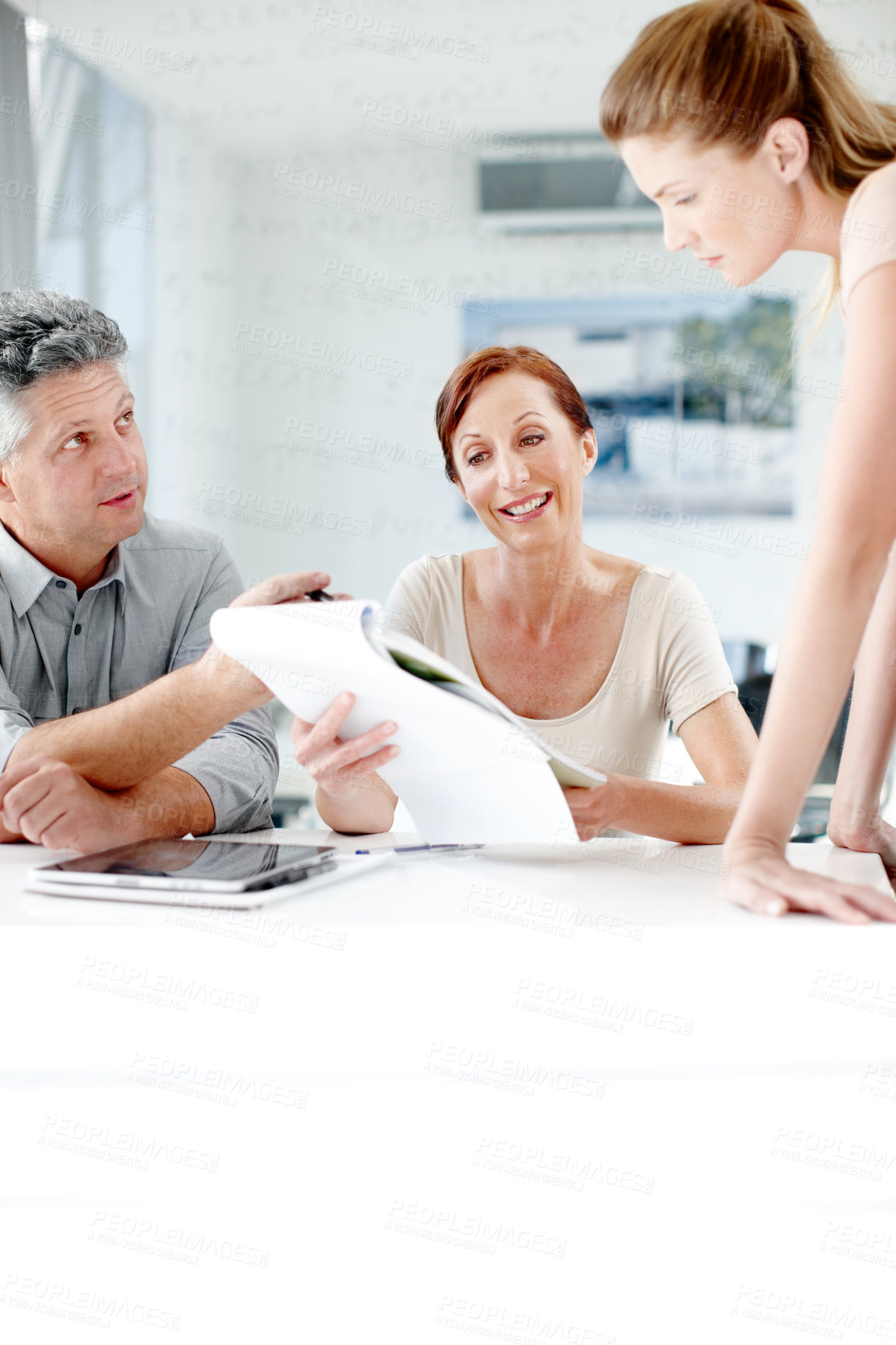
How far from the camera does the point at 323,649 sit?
838 millimetres

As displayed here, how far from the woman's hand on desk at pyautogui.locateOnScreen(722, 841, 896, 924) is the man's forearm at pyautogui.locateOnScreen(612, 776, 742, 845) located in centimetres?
32

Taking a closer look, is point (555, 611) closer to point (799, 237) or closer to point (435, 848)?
point (435, 848)

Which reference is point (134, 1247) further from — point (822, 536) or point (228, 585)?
point (228, 585)

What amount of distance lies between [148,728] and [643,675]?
28.1 inches

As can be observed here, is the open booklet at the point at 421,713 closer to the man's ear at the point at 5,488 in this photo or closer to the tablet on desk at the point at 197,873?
the tablet on desk at the point at 197,873

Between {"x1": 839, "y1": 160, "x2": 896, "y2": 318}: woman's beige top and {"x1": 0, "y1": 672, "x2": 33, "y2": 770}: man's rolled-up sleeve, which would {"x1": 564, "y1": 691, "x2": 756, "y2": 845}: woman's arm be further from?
{"x1": 0, "y1": 672, "x2": 33, "y2": 770}: man's rolled-up sleeve

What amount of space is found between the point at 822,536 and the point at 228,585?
3.07ft

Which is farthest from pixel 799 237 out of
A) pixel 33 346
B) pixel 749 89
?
pixel 33 346

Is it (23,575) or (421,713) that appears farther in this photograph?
(23,575)

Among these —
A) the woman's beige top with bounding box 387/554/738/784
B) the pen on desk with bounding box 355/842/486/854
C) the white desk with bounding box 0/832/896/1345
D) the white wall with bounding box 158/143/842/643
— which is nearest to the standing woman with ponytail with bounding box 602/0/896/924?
the white desk with bounding box 0/832/896/1345

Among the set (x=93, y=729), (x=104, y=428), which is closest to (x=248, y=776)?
(x=93, y=729)

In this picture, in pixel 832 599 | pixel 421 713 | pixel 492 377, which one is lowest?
pixel 421 713

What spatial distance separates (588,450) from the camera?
167cm

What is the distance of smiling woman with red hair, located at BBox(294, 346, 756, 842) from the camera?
5.02 ft
